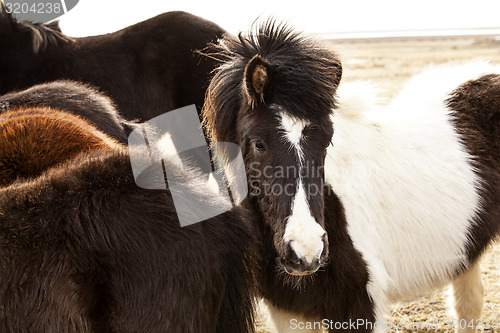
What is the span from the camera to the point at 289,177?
6.72 feet

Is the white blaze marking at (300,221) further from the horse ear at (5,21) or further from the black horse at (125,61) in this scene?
the horse ear at (5,21)

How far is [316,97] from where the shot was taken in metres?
2.20

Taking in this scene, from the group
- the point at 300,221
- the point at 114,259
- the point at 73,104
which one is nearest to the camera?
the point at 114,259

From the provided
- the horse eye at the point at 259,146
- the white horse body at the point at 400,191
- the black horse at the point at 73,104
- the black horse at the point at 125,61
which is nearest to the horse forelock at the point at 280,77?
the horse eye at the point at 259,146

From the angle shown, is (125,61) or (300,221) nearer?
(300,221)

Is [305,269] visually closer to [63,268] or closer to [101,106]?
[63,268]

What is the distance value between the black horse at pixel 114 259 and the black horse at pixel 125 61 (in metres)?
3.11

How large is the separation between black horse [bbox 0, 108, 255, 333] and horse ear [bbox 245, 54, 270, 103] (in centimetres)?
63

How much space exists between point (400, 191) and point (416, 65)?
13660 mm

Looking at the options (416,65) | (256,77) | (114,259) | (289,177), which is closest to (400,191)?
(289,177)

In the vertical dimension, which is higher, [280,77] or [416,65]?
[280,77]

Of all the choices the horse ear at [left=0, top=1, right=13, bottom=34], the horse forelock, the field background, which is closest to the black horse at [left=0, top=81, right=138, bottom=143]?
the horse forelock

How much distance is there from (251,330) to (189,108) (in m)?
3.53

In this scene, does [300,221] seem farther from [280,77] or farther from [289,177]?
[280,77]
